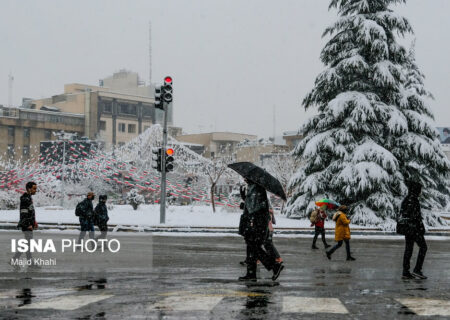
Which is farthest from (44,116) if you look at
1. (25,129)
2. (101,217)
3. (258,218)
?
(258,218)

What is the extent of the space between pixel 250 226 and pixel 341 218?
18.0 ft

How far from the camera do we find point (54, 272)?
11047 millimetres

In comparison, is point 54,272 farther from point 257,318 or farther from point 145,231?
point 145,231

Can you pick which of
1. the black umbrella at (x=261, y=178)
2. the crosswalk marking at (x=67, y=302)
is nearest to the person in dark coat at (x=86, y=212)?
the black umbrella at (x=261, y=178)

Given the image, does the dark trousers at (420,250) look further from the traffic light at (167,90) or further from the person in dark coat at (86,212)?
the traffic light at (167,90)

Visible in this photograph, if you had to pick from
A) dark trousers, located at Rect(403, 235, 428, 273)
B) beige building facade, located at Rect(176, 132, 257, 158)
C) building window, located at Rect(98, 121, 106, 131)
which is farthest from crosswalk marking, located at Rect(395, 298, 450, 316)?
building window, located at Rect(98, 121, 106, 131)

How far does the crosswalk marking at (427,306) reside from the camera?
6.81 metres

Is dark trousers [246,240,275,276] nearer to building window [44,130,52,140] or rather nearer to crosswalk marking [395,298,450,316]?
crosswalk marking [395,298,450,316]

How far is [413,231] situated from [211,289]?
4.05 m

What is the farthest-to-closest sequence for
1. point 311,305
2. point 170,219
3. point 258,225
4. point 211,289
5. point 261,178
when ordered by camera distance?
1. point 170,219
2. point 261,178
3. point 258,225
4. point 211,289
5. point 311,305

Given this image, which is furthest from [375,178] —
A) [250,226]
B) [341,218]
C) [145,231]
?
[250,226]

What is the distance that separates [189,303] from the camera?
23.8ft

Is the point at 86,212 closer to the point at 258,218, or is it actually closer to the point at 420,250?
the point at 258,218

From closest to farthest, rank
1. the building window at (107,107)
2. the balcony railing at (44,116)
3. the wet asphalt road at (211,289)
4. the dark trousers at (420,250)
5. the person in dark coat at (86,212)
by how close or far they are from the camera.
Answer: the wet asphalt road at (211,289)
the dark trousers at (420,250)
the person in dark coat at (86,212)
the balcony railing at (44,116)
the building window at (107,107)
